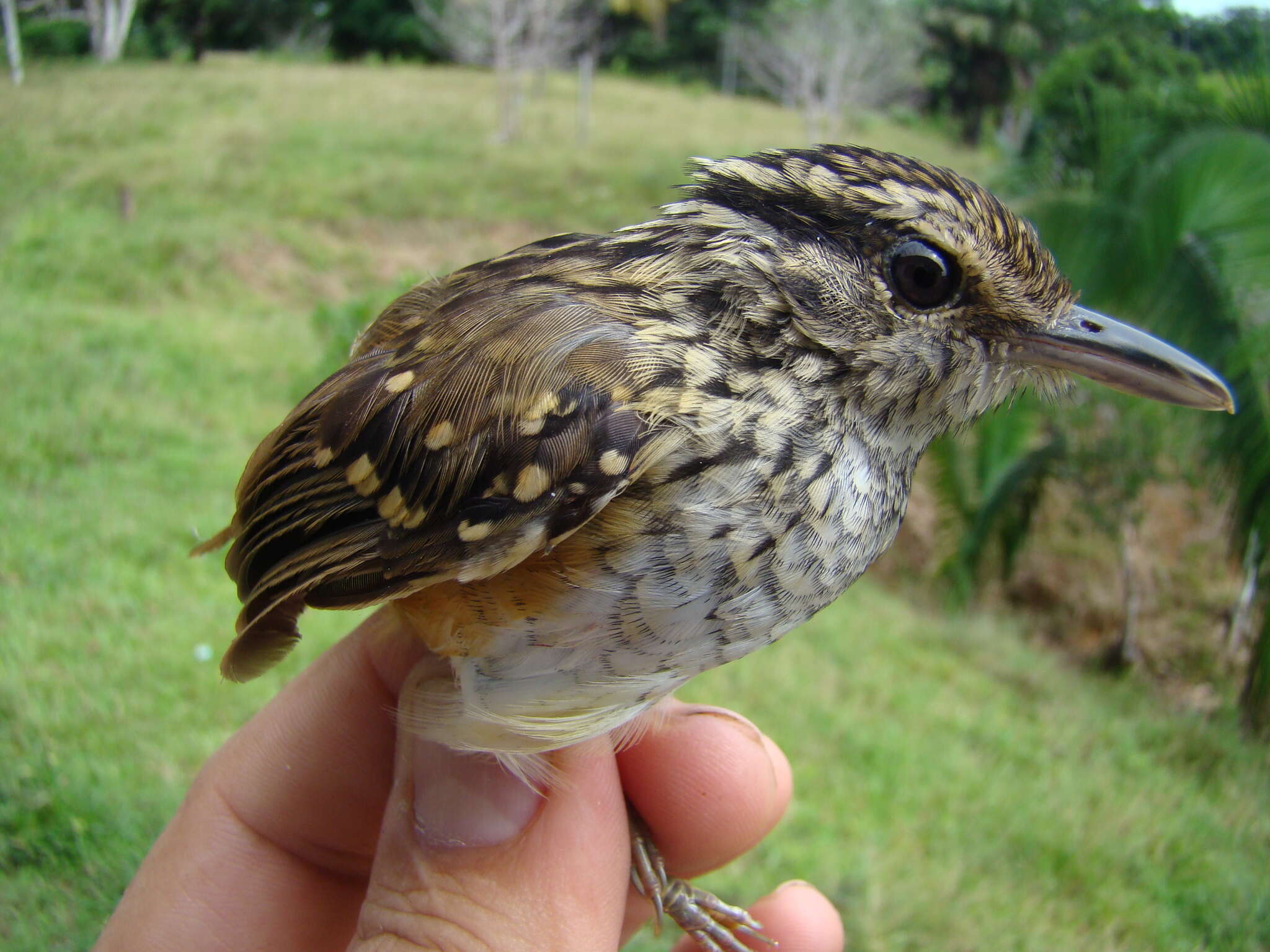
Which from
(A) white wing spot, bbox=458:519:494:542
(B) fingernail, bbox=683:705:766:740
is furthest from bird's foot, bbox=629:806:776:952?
(A) white wing spot, bbox=458:519:494:542

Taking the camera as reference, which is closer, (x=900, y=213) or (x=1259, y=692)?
(x=900, y=213)

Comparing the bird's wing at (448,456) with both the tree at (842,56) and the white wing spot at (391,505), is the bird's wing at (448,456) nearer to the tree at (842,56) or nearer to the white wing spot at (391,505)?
the white wing spot at (391,505)

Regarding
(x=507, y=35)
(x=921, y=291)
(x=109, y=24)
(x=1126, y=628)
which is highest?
(x=507, y=35)

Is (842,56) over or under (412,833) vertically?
over

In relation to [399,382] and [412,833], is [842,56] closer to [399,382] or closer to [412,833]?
[399,382]

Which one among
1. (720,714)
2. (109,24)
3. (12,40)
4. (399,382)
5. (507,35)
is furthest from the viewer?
(507,35)

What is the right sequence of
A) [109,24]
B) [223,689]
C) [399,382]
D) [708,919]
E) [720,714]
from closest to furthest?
1. [399,382]
2. [708,919]
3. [720,714]
4. [223,689]
5. [109,24]


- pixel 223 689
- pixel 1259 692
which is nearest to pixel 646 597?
pixel 223 689

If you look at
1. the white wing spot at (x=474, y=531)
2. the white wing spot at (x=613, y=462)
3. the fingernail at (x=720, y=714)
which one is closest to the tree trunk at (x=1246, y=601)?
the fingernail at (x=720, y=714)
